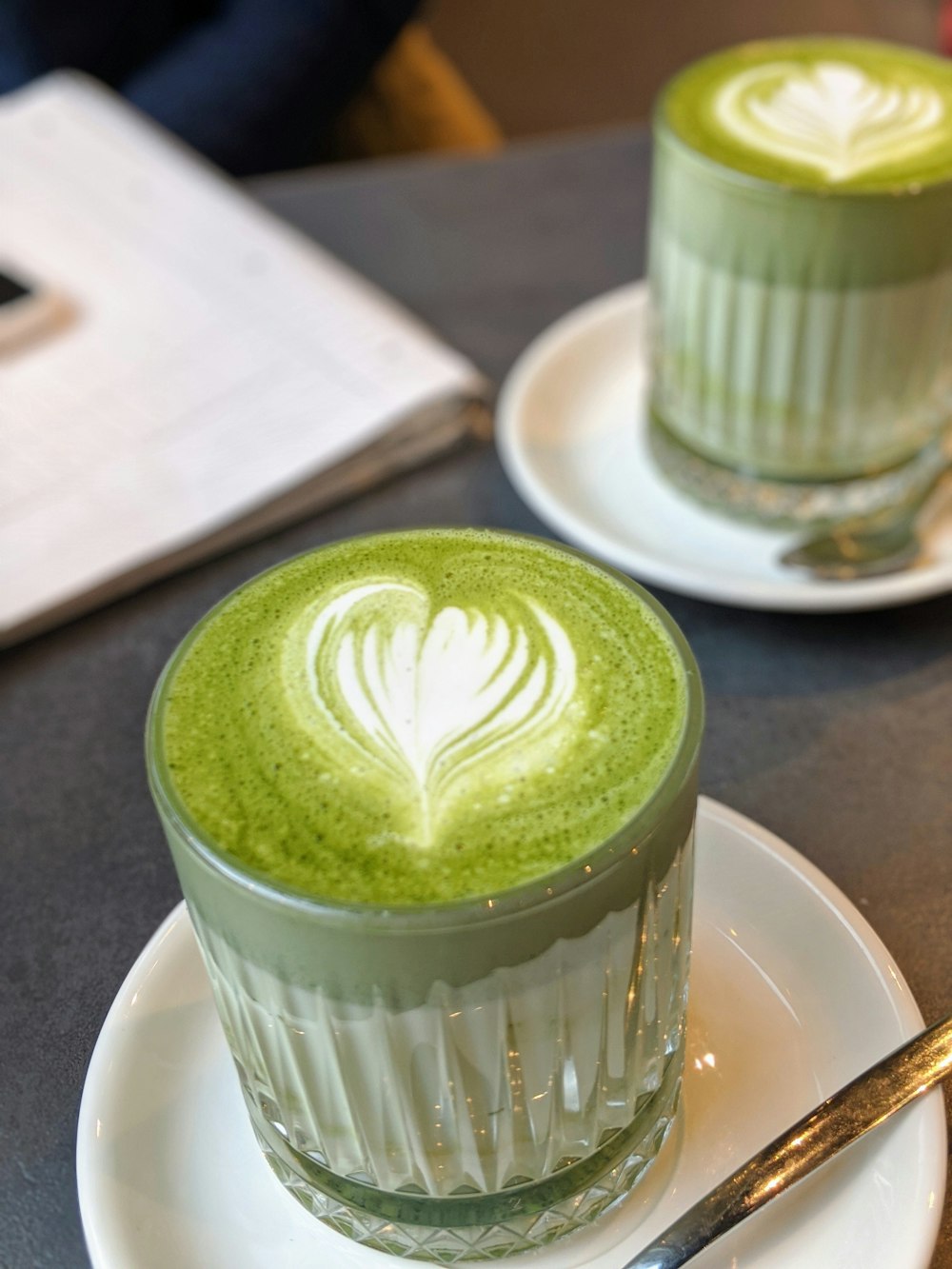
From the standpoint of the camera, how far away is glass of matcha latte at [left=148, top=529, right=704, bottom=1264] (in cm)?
35

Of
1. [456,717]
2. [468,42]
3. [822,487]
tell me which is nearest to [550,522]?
[822,487]

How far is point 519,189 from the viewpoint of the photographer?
1.04 metres

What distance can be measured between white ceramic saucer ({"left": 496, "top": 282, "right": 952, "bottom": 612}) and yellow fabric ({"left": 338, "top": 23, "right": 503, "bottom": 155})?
67 cm

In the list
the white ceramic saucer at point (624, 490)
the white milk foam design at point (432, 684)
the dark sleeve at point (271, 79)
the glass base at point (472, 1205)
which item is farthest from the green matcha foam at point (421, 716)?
the dark sleeve at point (271, 79)

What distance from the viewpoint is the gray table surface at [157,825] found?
510 mm

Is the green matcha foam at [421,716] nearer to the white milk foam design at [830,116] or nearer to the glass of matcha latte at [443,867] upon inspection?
the glass of matcha latte at [443,867]

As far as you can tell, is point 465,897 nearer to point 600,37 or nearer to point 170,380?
point 170,380

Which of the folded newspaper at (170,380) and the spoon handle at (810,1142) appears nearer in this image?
the spoon handle at (810,1142)

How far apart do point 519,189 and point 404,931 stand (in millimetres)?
820

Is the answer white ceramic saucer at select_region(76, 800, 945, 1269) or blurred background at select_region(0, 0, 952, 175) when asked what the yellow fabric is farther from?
white ceramic saucer at select_region(76, 800, 945, 1269)

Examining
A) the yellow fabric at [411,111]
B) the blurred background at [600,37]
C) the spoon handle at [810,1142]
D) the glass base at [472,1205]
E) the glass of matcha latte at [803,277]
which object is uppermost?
the glass of matcha latte at [803,277]

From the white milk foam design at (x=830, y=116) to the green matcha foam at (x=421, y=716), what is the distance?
0.34 meters

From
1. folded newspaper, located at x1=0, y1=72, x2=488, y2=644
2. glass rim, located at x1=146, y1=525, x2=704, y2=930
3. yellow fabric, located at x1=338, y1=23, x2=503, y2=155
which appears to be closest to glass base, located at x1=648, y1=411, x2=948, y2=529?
folded newspaper, located at x1=0, y1=72, x2=488, y2=644

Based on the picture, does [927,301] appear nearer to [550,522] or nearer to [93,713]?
[550,522]
